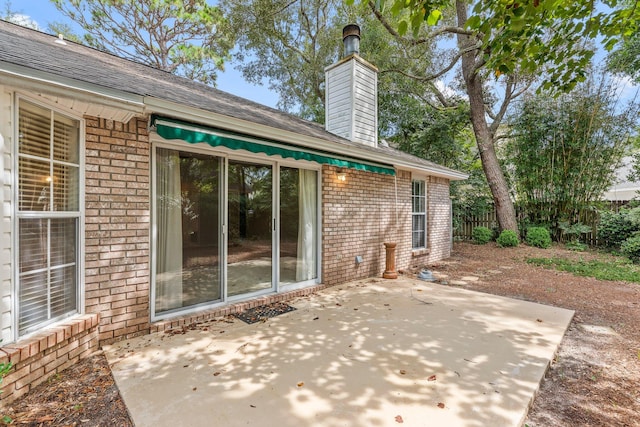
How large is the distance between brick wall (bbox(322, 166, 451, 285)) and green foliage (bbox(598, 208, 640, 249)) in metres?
7.17

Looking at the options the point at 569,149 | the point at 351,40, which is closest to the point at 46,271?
the point at 351,40

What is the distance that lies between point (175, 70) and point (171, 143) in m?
14.9

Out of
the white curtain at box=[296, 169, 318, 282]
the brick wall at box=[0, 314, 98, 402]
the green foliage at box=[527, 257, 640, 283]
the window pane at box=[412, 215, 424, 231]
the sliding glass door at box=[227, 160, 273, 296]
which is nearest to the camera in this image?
the brick wall at box=[0, 314, 98, 402]

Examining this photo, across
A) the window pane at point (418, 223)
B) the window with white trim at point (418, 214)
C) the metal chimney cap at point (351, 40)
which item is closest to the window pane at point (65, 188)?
the metal chimney cap at point (351, 40)

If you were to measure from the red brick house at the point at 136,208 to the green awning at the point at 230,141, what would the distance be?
0.06ft

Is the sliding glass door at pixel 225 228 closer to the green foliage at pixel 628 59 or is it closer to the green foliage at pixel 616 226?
the green foliage at pixel 616 226

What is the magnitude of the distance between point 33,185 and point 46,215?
324 mm

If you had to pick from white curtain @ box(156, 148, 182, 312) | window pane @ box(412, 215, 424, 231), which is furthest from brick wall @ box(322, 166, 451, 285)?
white curtain @ box(156, 148, 182, 312)

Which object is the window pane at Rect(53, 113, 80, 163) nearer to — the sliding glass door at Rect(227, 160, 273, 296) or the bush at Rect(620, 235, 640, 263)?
the sliding glass door at Rect(227, 160, 273, 296)

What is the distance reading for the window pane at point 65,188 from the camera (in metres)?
3.19

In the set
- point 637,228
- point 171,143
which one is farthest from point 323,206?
point 637,228

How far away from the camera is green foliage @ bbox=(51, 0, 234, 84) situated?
44.6 ft

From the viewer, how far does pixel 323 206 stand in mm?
6441

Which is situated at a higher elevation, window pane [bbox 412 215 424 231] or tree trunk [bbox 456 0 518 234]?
tree trunk [bbox 456 0 518 234]
